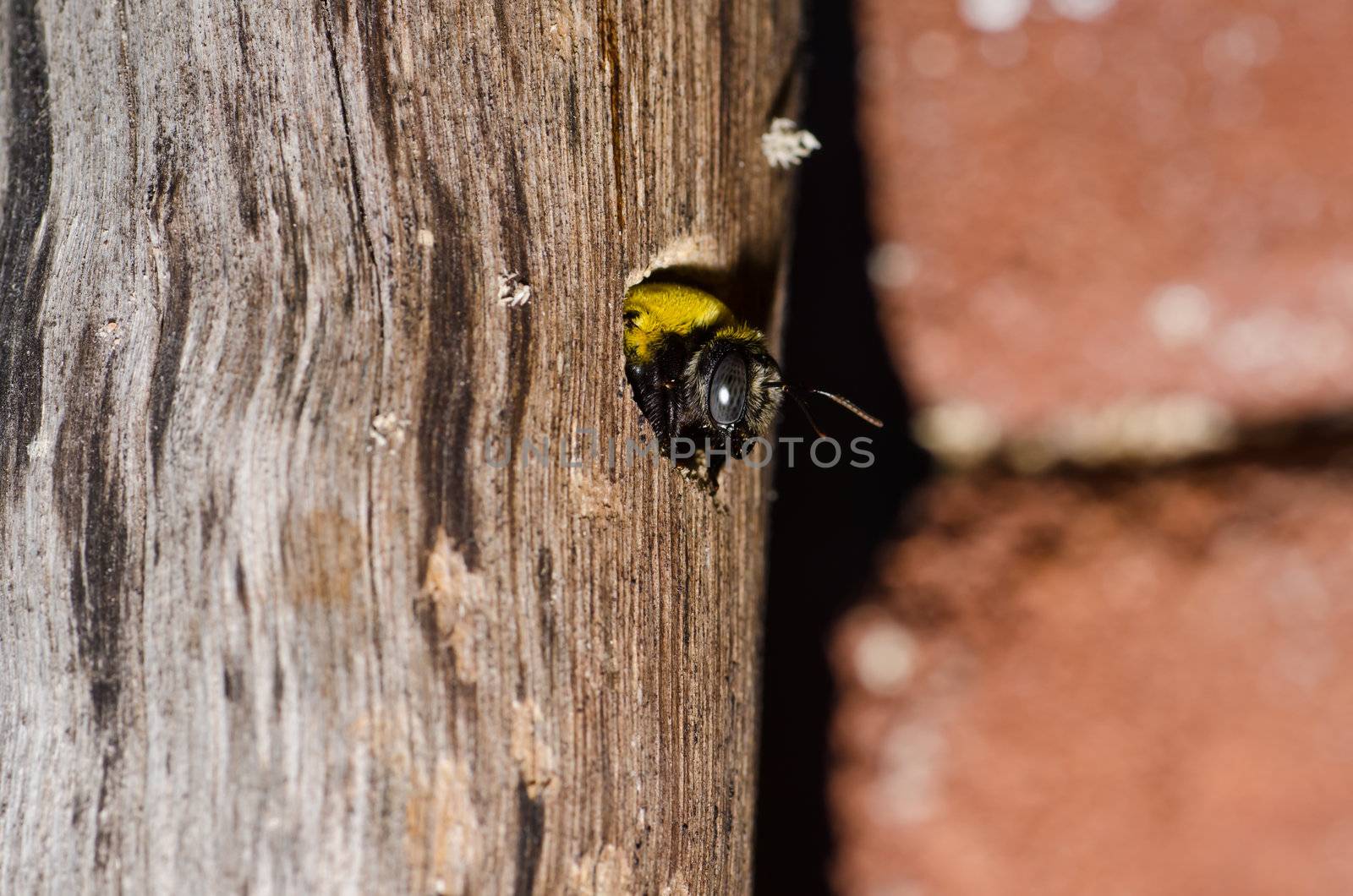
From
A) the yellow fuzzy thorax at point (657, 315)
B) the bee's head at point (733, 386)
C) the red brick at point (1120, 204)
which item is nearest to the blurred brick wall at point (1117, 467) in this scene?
the red brick at point (1120, 204)

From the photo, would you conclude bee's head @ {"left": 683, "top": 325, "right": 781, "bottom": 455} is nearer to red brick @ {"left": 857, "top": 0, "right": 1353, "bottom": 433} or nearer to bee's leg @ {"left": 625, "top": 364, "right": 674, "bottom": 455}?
bee's leg @ {"left": 625, "top": 364, "right": 674, "bottom": 455}

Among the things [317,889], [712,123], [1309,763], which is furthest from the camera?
[1309,763]

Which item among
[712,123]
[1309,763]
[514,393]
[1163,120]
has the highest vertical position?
[1163,120]

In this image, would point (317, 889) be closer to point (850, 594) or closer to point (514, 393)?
point (514, 393)

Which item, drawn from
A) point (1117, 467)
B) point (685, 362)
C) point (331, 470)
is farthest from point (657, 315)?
point (1117, 467)

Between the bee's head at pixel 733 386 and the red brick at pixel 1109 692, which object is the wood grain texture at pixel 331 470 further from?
the red brick at pixel 1109 692

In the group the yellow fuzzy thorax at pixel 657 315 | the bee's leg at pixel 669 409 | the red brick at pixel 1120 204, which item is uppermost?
the red brick at pixel 1120 204

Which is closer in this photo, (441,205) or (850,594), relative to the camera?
(441,205)

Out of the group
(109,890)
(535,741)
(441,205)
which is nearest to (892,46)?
(441,205)
